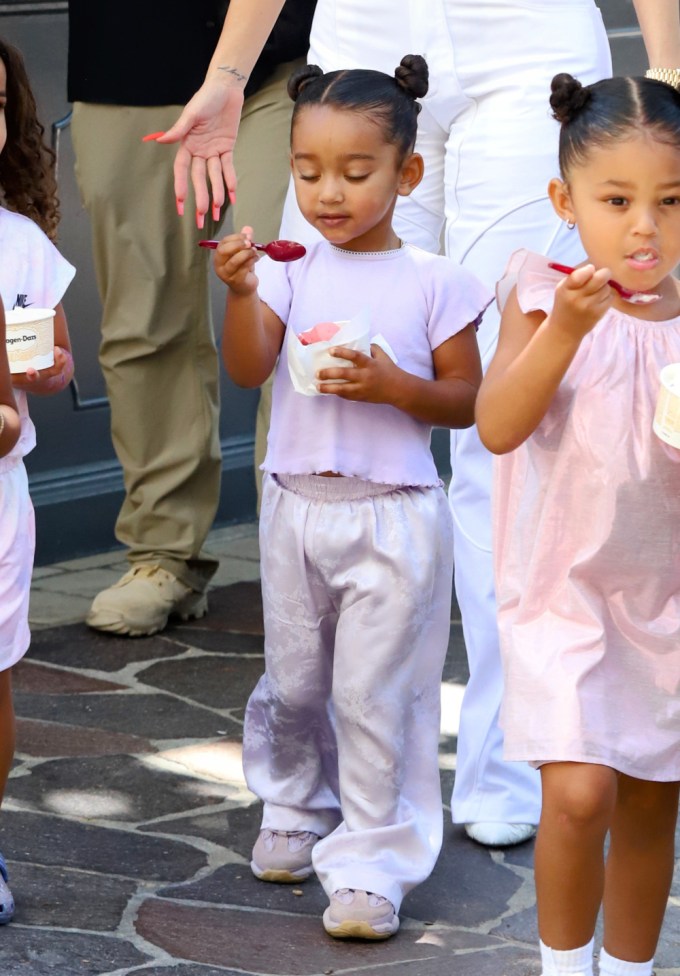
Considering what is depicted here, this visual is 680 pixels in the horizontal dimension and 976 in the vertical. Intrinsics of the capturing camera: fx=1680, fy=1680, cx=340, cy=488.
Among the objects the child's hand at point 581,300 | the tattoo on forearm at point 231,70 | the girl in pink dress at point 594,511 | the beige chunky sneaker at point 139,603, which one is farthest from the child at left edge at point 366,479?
the beige chunky sneaker at point 139,603

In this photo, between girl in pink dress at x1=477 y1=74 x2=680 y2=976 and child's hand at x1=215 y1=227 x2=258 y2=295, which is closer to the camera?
girl in pink dress at x1=477 y1=74 x2=680 y2=976

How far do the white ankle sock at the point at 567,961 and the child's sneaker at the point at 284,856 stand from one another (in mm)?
841

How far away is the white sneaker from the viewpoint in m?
3.36

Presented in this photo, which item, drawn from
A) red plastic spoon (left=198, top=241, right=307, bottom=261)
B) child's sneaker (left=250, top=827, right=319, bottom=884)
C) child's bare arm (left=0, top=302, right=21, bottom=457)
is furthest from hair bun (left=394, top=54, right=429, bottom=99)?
child's sneaker (left=250, top=827, right=319, bottom=884)

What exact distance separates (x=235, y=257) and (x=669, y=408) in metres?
0.89

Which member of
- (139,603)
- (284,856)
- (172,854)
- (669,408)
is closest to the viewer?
(669,408)

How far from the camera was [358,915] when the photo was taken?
2.93m

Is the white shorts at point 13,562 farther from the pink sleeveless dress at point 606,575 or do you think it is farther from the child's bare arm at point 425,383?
the pink sleeveless dress at point 606,575

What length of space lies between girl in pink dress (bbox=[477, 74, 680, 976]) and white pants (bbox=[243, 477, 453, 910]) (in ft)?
1.58

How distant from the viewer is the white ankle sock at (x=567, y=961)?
2420 millimetres

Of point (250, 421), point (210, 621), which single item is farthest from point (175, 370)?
point (250, 421)

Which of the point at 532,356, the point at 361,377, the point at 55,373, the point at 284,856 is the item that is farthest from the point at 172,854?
the point at 532,356

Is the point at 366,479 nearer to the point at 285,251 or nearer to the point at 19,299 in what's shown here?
the point at 285,251

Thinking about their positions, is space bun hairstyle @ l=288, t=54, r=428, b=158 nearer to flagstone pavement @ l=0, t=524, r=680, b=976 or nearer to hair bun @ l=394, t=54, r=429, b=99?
hair bun @ l=394, t=54, r=429, b=99
